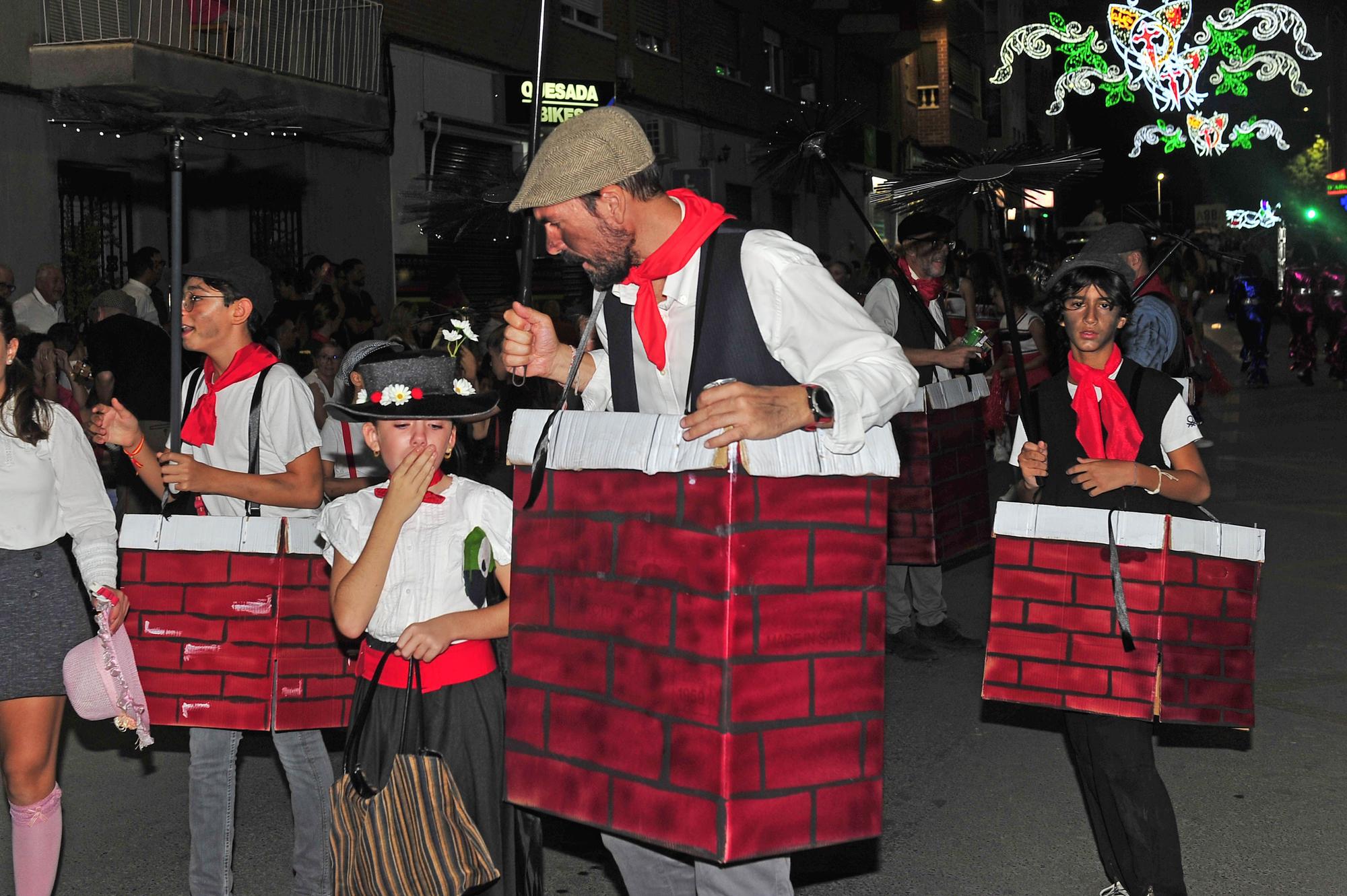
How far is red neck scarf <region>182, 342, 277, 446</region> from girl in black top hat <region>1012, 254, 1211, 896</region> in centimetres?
230

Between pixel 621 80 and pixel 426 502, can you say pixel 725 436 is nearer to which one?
pixel 426 502

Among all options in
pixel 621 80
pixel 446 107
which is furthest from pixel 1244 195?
pixel 446 107

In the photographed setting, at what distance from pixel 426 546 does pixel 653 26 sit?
22.4 metres

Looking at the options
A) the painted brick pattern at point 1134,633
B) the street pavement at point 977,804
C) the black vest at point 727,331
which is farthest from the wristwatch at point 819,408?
the street pavement at point 977,804

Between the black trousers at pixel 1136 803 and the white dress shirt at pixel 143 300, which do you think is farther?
the white dress shirt at pixel 143 300

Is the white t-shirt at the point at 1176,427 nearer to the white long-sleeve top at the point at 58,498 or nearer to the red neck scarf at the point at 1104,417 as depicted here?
the red neck scarf at the point at 1104,417

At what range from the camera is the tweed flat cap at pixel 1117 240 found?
14.8ft

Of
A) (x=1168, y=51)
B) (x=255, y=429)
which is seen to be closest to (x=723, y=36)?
(x=1168, y=51)

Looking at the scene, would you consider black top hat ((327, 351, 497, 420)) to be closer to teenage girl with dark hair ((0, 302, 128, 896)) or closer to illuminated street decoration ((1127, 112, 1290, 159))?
teenage girl with dark hair ((0, 302, 128, 896))

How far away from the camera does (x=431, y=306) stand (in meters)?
15.6

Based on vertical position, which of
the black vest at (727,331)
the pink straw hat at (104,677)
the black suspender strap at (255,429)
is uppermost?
the black vest at (727,331)

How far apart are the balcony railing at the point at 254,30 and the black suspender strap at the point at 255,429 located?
10131 mm

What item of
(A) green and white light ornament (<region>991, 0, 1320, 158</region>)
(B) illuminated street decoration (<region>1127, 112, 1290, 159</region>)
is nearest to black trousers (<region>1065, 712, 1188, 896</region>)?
(A) green and white light ornament (<region>991, 0, 1320, 158</region>)

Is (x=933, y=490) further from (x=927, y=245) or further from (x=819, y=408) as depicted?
(x=819, y=408)
